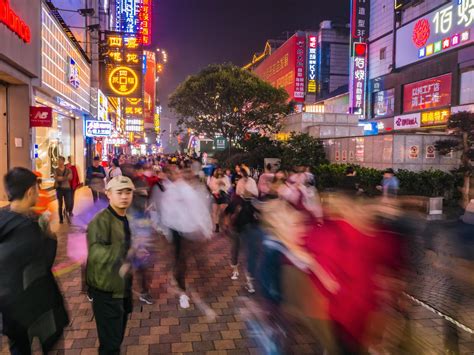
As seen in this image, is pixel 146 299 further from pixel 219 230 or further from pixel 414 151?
pixel 414 151

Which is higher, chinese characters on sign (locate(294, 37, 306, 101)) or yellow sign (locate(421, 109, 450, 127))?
chinese characters on sign (locate(294, 37, 306, 101))

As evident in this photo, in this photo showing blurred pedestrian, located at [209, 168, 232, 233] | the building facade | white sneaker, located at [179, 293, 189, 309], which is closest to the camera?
white sneaker, located at [179, 293, 189, 309]

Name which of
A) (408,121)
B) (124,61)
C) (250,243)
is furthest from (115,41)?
(408,121)

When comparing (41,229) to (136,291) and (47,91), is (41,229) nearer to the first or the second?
(136,291)

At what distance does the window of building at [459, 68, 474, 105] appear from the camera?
27547mm

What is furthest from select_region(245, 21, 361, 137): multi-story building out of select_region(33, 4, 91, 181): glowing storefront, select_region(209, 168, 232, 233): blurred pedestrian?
select_region(209, 168, 232, 233): blurred pedestrian

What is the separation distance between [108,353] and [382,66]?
1581 inches

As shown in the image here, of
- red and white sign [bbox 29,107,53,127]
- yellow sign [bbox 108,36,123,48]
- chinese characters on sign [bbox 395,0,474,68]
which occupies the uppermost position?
chinese characters on sign [bbox 395,0,474,68]

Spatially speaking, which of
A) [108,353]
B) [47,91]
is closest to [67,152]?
[47,91]

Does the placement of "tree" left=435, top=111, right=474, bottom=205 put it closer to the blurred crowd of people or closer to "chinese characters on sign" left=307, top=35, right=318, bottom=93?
the blurred crowd of people

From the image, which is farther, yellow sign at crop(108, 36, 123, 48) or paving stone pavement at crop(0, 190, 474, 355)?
yellow sign at crop(108, 36, 123, 48)

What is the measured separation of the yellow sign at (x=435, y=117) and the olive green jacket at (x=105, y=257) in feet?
96.3

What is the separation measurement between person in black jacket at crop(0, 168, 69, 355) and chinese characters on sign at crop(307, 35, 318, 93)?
57637 millimetres

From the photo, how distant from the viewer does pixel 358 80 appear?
4050 centimetres
